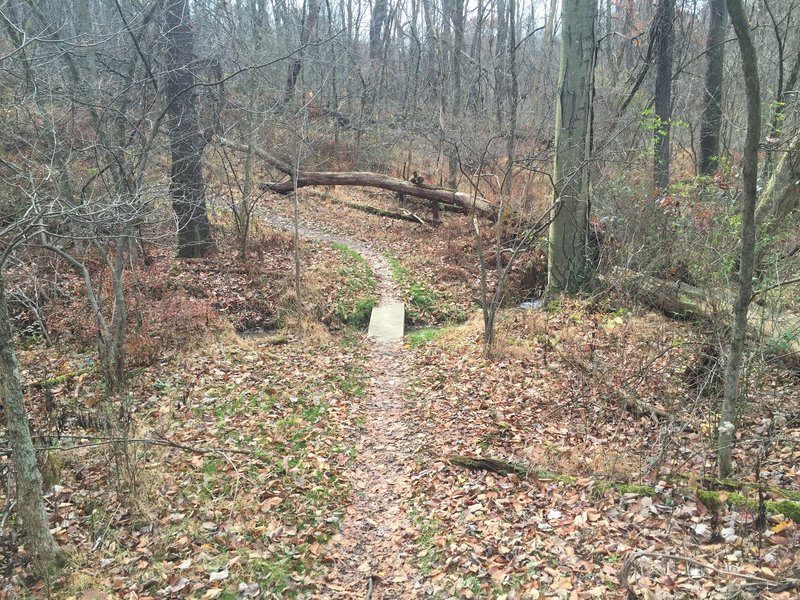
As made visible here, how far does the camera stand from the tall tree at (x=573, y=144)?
346 inches

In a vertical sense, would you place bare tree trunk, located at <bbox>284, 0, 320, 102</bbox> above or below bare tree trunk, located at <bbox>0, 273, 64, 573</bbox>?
above

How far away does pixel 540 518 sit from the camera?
4.54 meters

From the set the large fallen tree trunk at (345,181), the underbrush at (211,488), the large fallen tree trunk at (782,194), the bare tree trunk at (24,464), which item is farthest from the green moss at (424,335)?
the large fallen tree trunk at (345,181)

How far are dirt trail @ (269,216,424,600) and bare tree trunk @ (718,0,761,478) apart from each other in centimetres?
271

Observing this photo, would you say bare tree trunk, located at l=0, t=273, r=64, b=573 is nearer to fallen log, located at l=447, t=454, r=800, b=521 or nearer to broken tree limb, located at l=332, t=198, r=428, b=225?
fallen log, located at l=447, t=454, r=800, b=521

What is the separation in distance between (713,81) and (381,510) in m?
13.8

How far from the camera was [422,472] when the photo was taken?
557cm

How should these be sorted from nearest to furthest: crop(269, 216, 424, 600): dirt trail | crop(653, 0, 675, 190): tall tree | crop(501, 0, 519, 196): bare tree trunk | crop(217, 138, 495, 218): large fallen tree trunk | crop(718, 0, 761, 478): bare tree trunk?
1. crop(718, 0, 761, 478): bare tree trunk
2. crop(269, 216, 424, 600): dirt trail
3. crop(501, 0, 519, 196): bare tree trunk
4. crop(653, 0, 675, 190): tall tree
5. crop(217, 138, 495, 218): large fallen tree trunk

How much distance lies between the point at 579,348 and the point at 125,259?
872 cm

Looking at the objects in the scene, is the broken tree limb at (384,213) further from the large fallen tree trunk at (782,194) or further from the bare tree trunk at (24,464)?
the bare tree trunk at (24,464)

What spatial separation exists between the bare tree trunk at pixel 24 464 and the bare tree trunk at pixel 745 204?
16.2 feet

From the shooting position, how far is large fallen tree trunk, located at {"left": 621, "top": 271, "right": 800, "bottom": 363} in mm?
5402

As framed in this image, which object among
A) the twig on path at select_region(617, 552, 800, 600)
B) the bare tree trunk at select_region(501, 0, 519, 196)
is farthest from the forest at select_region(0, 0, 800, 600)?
the bare tree trunk at select_region(501, 0, 519, 196)

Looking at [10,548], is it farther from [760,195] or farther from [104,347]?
[760,195]
